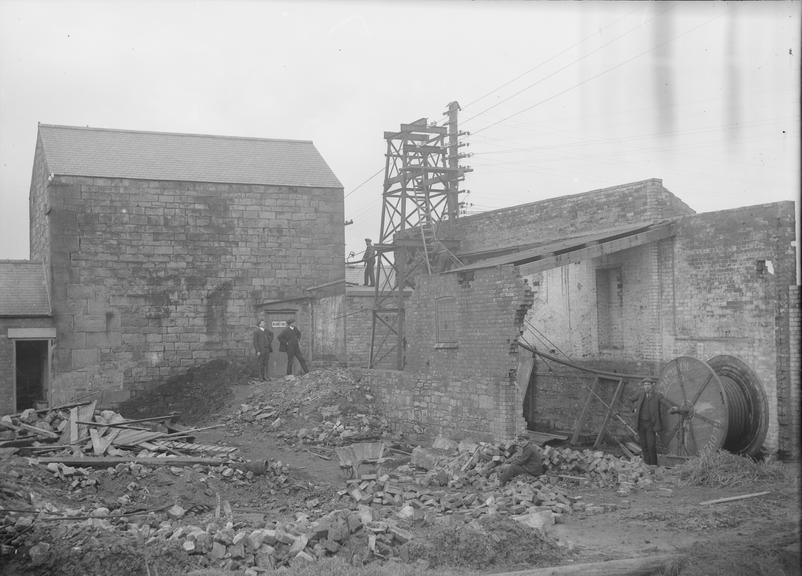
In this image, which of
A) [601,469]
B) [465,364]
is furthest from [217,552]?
[465,364]

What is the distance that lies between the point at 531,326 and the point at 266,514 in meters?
10.5

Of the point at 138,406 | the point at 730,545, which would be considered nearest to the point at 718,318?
the point at 730,545

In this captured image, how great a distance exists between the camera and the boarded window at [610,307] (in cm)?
1720

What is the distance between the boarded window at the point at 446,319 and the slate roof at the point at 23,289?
11051mm

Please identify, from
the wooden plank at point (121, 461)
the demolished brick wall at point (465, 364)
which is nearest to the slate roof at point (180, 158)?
the demolished brick wall at point (465, 364)

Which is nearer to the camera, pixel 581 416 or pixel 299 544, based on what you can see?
pixel 299 544

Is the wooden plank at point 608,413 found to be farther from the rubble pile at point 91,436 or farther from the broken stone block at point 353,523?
the broken stone block at point 353,523

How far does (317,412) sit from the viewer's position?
1698 cm

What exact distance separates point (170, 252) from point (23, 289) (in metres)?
3.97

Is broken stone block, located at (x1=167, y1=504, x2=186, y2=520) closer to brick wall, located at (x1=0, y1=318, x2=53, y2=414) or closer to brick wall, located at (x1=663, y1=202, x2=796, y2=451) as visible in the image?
brick wall, located at (x1=663, y1=202, x2=796, y2=451)

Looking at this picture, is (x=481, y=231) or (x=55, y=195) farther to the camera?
(x=481, y=231)

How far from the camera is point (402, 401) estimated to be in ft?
54.6

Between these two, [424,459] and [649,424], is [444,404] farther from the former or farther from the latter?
[649,424]

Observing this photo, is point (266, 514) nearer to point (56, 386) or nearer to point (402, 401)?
point (402, 401)
